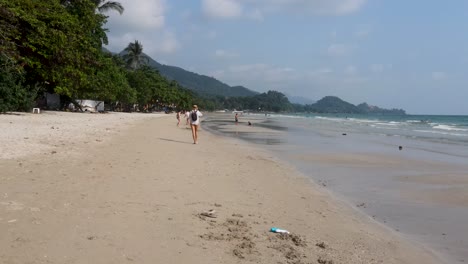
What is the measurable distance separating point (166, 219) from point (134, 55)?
83435 millimetres

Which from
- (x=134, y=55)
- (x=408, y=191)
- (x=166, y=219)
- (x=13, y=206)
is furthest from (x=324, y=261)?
(x=134, y=55)

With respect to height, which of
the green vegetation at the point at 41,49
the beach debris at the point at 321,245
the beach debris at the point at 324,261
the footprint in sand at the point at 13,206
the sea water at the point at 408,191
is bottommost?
the sea water at the point at 408,191

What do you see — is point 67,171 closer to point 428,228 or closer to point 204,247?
point 204,247

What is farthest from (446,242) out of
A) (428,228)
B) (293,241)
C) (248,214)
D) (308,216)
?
(248,214)

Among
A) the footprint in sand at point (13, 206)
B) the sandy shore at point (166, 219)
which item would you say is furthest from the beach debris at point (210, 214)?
the footprint in sand at point (13, 206)

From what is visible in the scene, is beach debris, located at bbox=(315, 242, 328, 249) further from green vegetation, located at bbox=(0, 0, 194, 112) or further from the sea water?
green vegetation, located at bbox=(0, 0, 194, 112)

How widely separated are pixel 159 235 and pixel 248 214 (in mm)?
1803

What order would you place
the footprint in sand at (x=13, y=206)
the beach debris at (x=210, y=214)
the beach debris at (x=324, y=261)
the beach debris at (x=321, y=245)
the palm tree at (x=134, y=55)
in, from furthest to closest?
the palm tree at (x=134, y=55) < the beach debris at (x=210, y=214) < the footprint in sand at (x=13, y=206) < the beach debris at (x=321, y=245) < the beach debris at (x=324, y=261)

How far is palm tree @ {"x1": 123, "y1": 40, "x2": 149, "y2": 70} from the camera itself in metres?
82.6

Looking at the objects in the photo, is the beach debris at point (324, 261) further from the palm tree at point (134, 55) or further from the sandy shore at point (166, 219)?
the palm tree at point (134, 55)

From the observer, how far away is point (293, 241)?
492 centimetres

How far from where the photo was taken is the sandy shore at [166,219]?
412 cm

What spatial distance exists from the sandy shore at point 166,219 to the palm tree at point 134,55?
76699mm

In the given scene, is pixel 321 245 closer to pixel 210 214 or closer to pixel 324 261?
pixel 324 261
